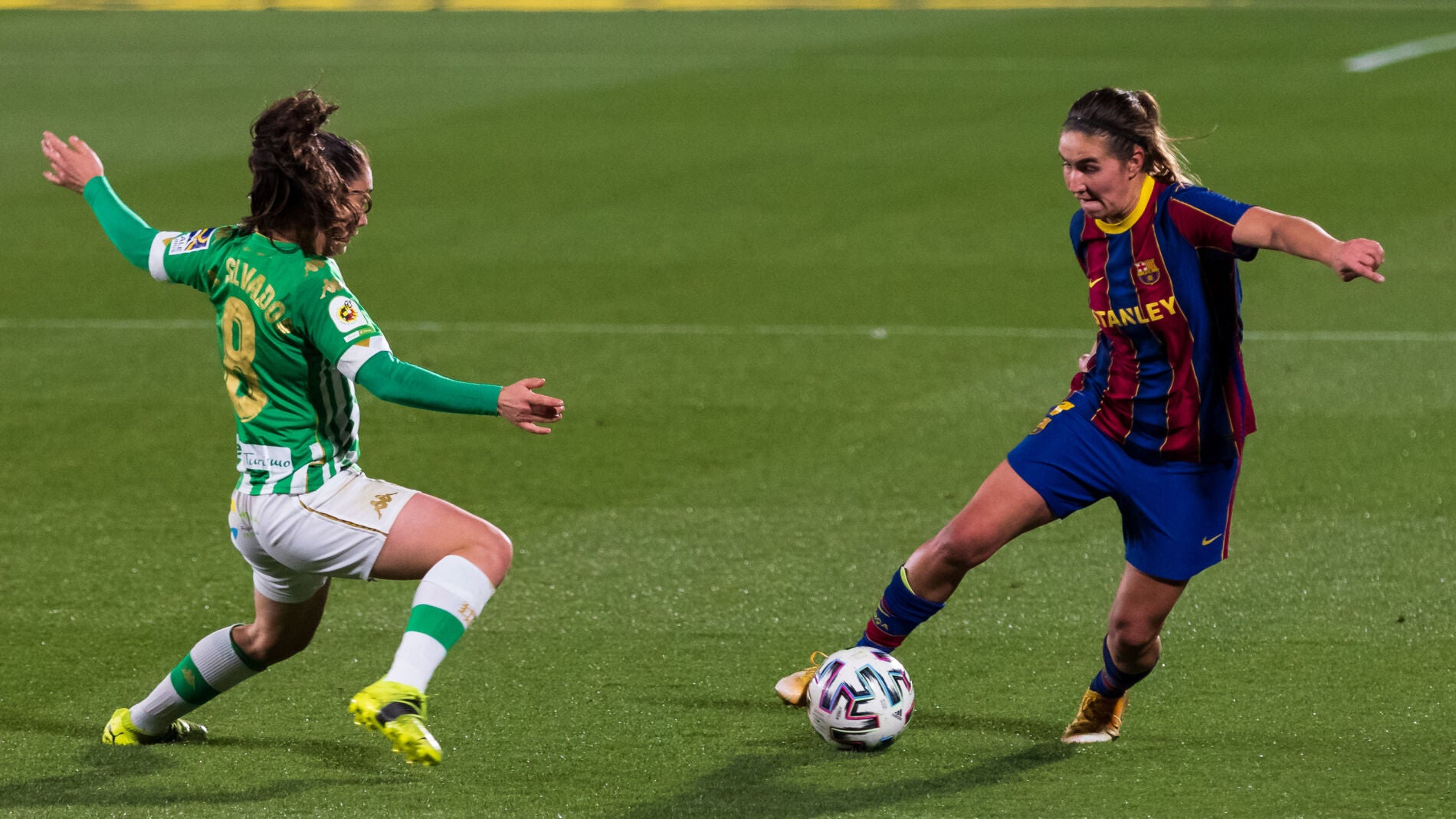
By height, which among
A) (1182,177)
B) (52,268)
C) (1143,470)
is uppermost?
(1182,177)

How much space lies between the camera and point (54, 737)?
5184 millimetres

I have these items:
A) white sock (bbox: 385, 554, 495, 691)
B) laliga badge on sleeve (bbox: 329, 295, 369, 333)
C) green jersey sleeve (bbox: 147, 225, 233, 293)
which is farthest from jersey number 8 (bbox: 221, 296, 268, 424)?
white sock (bbox: 385, 554, 495, 691)

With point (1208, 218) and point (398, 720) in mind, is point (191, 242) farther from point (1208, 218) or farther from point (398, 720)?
point (1208, 218)

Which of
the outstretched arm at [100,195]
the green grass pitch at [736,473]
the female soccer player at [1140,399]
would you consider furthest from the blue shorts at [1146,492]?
the outstretched arm at [100,195]

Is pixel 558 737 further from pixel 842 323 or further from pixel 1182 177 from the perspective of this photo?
pixel 842 323

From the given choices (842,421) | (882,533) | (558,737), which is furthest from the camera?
(842,421)

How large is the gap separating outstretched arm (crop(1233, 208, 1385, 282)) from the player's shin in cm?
282

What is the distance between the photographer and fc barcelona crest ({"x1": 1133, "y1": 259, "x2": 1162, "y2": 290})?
15.3ft

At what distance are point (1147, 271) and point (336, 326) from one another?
202 cm

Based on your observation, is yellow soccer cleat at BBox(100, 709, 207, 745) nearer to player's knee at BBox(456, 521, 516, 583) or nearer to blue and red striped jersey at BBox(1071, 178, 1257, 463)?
player's knee at BBox(456, 521, 516, 583)

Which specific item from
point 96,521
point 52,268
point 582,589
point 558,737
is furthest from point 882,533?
point 52,268

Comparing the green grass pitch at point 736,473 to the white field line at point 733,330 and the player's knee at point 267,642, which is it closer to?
the white field line at point 733,330

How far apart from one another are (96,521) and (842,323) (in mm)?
4744

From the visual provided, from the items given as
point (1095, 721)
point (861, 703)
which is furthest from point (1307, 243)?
point (861, 703)
